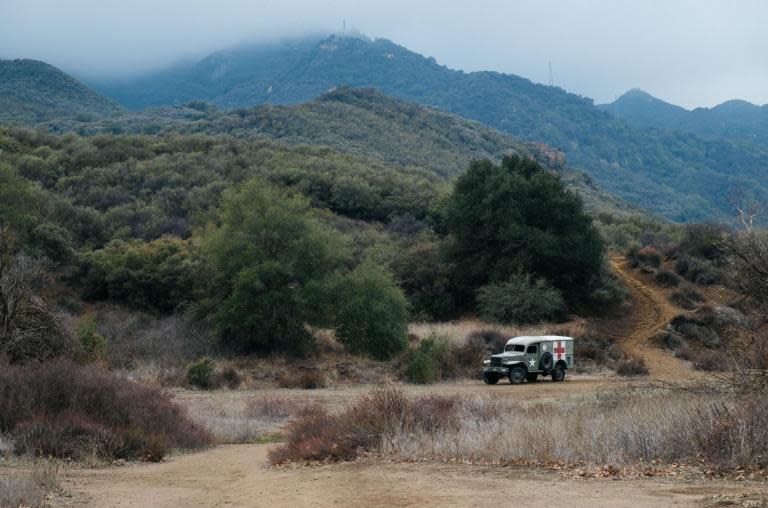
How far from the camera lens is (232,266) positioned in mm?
36469

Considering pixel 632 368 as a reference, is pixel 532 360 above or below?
above

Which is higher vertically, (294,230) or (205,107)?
(205,107)

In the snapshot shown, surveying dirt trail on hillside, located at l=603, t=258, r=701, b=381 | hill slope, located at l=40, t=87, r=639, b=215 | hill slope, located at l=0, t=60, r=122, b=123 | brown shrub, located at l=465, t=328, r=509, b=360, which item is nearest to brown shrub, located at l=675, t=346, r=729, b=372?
dirt trail on hillside, located at l=603, t=258, r=701, b=381

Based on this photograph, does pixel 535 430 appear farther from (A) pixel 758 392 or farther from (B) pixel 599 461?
(A) pixel 758 392

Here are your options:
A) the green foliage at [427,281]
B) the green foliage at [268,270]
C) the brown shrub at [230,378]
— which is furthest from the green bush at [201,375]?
the green foliage at [427,281]

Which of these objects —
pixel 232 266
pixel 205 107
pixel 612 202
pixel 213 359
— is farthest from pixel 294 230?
pixel 205 107

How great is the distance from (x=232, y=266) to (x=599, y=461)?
85.9 feet

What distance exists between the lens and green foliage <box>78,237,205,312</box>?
43094 mm

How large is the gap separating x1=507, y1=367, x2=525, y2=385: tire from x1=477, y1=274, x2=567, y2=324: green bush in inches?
498

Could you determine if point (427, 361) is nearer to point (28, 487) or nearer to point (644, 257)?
point (28, 487)

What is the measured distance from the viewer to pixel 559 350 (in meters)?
32.7

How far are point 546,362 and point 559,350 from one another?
92 cm

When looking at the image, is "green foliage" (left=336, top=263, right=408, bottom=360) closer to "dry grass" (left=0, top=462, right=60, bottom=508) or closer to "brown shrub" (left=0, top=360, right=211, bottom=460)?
"brown shrub" (left=0, top=360, right=211, bottom=460)

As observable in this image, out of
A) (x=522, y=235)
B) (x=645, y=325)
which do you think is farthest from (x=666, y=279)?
(x=522, y=235)
